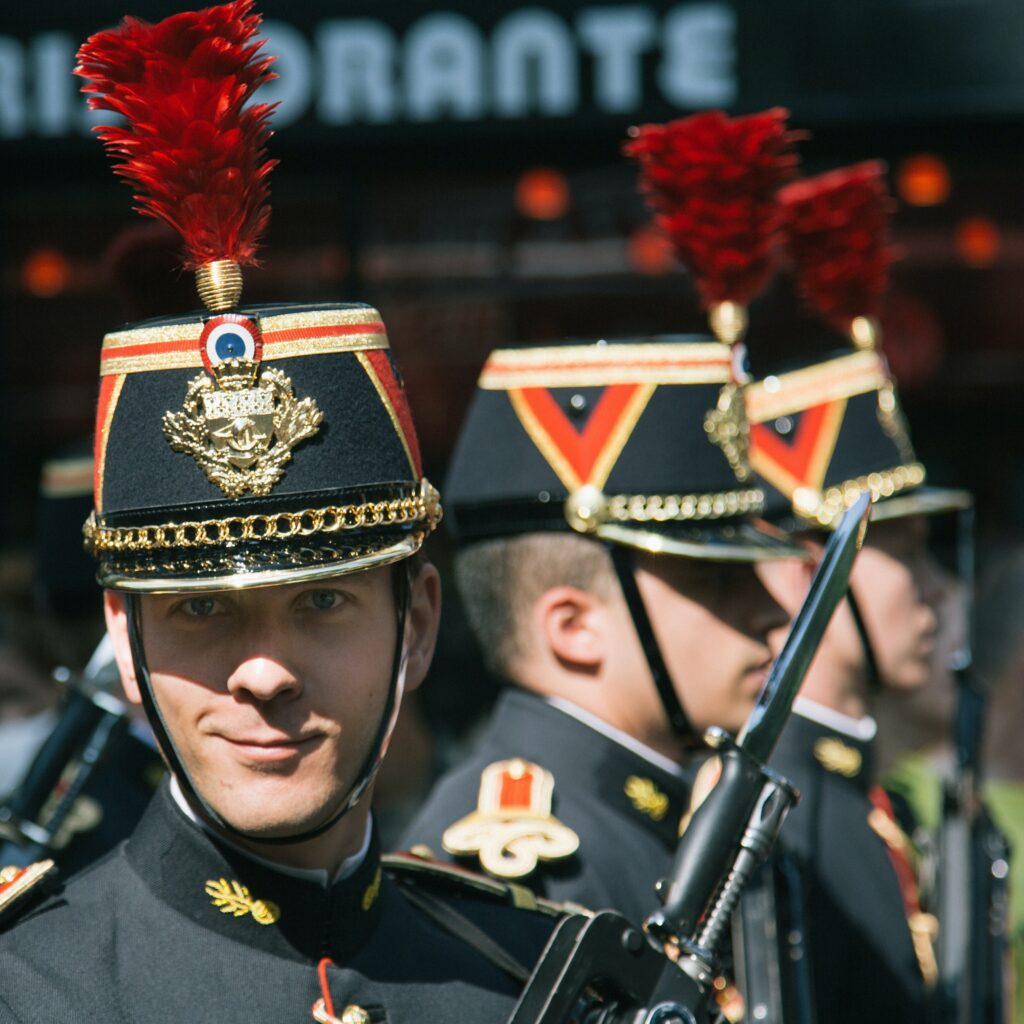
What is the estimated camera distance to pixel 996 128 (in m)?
7.38

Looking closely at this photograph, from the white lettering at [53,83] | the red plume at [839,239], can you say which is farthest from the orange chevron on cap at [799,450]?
the white lettering at [53,83]

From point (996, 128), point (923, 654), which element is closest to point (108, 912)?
point (923, 654)

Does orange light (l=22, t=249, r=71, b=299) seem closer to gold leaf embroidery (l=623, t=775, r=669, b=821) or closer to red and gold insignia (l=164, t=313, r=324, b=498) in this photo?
gold leaf embroidery (l=623, t=775, r=669, b=821)

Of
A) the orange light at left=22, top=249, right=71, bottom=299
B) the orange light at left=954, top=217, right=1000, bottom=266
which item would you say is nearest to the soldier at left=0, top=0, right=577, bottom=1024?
the orange light at left=22, top=249, right=71, bottom=299

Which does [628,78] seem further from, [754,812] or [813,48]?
[754,812]

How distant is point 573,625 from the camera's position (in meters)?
3.39

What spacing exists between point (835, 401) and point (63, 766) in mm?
1942

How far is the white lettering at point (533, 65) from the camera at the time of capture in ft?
23.2

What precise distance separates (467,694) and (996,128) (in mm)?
2967

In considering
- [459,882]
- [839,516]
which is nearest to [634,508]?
[459,882]

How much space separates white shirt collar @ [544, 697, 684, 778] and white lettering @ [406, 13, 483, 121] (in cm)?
417

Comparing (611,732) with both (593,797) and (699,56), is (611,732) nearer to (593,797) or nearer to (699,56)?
(593,797)

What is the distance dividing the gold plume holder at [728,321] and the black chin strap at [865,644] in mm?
964

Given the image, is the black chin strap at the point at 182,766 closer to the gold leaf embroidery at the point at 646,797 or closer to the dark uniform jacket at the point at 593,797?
the dark uniform jacket at the point at 593,797
